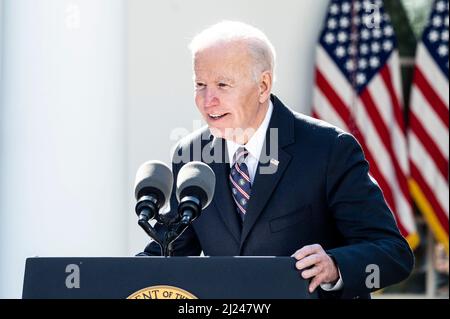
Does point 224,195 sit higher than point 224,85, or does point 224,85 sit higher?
point 224,85

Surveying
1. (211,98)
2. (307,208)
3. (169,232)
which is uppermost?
(211,98)

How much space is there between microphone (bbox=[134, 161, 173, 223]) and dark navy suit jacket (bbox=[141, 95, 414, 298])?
1.02 ft

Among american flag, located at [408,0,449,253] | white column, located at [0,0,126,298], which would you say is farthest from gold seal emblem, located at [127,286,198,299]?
american flag, located at [408,0,449,253]

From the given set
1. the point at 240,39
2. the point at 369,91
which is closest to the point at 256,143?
the point at 240,39

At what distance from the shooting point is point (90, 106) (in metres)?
6.15

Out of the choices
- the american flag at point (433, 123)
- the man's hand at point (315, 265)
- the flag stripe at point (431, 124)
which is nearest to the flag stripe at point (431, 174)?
the american flag at point (433, 123)

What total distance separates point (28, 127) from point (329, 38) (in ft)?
8.53

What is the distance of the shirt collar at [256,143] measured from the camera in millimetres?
3641

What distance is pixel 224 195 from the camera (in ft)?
11.8

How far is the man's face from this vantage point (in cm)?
347

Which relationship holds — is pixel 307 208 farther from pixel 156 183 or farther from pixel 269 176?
pixel 156 183

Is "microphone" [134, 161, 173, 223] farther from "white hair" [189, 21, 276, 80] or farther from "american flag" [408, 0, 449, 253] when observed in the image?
"american flag" [408, 0, 449, 253]

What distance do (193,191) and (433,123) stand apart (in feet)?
16.7

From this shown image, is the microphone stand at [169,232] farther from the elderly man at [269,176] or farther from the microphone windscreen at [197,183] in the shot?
the elderly man at [269,176]
